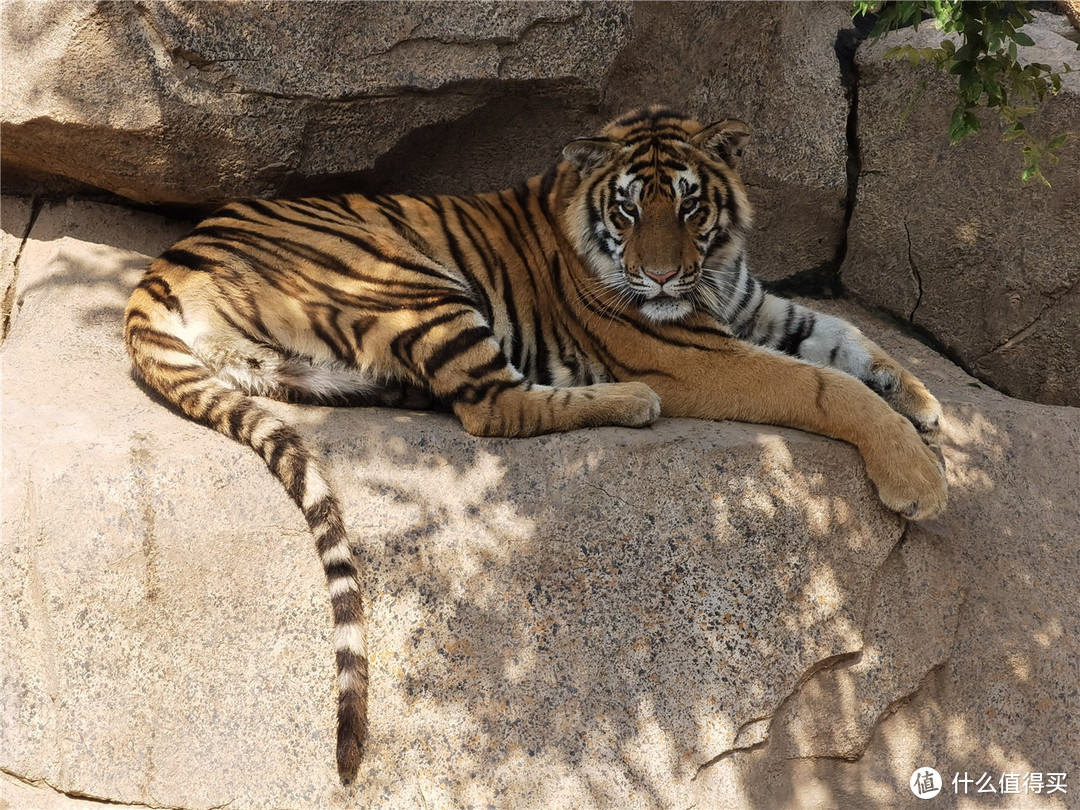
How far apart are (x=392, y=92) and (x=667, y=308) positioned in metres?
1.43

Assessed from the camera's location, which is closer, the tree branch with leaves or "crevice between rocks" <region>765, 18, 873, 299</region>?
the tree branch with leaves

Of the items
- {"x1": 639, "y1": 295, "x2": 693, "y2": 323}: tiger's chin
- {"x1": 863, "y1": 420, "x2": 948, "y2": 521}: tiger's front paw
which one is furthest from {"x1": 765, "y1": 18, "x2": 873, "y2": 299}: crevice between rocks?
{"x1": 863, "y1": 420, "x2": 948, "y2": 521}: tiger's front paw

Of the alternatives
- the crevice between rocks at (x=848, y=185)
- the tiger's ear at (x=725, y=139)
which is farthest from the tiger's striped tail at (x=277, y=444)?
the crevice between rocks at (x=848, y=185)

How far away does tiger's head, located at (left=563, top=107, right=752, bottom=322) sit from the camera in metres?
3.54

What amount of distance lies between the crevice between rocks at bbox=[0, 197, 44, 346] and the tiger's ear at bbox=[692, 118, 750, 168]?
274 centimetres

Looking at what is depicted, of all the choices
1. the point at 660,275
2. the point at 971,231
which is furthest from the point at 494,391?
the point at 971,231

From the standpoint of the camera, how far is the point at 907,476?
3078 mm

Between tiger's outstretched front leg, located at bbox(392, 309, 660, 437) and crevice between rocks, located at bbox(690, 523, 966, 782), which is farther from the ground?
tiger's outstretched front leg, located at bbox(392, 309, 660, 437)

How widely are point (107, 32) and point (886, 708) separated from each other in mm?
3540

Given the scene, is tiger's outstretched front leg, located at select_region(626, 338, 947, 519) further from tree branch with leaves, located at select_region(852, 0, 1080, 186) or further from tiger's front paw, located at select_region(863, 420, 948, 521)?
tree branch with leaves, located at select_region(852, 0, 1080, 186)

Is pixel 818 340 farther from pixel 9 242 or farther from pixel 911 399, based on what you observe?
pixel 9 242

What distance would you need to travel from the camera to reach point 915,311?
15.4ft

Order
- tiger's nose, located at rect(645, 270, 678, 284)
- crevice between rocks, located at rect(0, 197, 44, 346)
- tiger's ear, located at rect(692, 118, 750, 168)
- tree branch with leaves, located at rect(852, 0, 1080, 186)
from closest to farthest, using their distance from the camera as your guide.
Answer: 1. tree branch with leaves, located at rect(852, 0, 1080, 186)
2. tiger's nose, located at rect(645, 270, 678, 284)
3. tiger's ear, located at rect(692, 118, 750, 168)
4. crevice between rocks, located at rect(0, 197, 44, 346)

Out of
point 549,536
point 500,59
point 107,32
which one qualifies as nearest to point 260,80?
point 107,32
